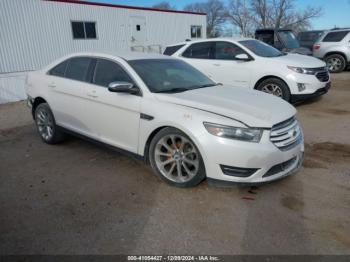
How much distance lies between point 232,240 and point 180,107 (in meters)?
1.54

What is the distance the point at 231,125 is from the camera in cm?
336

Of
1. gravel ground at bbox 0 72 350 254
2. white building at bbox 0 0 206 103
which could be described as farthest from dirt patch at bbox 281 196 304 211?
white building at bbox 0 0 206 103

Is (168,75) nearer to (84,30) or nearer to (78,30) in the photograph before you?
(78,30)

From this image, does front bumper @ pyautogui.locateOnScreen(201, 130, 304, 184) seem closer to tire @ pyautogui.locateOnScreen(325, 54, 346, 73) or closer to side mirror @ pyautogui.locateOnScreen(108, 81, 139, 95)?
side mirror @ pyautogui.locateOnScreen(108, 81, 139, 95)

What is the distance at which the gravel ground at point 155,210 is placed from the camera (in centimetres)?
Result: 286

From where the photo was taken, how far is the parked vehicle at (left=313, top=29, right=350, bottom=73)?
1346cm

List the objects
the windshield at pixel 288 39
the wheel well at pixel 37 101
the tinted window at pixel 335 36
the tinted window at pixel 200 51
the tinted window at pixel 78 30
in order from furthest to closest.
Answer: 1. the windshield at pixel 288 39
2. the tinted window at pixel 78 30
3. the tinted window at pixel 335 36
4. the tinted window at pixel 200 51
5. the wheel well at pixel 37 101

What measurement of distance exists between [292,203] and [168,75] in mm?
2321

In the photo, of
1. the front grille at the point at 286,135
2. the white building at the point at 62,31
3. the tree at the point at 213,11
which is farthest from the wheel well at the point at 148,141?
the tree at the point at 213,11

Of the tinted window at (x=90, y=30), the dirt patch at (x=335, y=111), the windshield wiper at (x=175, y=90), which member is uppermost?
the tinted window at (x=90, y=30)

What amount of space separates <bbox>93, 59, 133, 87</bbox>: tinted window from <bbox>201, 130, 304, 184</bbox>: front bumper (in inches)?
60.4

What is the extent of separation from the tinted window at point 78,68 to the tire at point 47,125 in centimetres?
81

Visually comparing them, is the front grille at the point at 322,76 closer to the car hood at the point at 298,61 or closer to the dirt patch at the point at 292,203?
the car hood at the point at 298,61

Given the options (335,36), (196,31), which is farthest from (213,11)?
(335,36)
